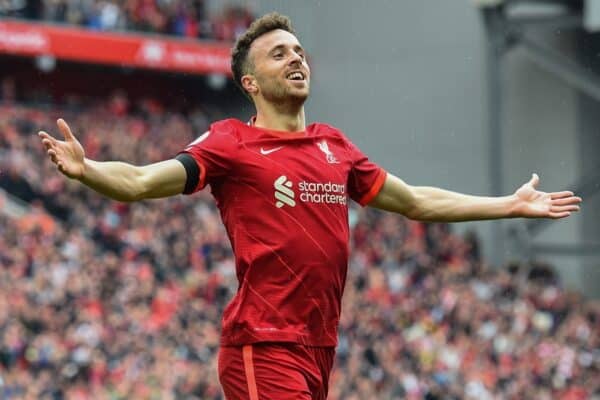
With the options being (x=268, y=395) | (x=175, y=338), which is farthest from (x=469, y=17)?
(x=268, y=395)

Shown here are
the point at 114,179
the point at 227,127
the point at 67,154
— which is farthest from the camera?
the point at 227,127

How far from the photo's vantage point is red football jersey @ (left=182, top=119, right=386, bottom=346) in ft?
19.3

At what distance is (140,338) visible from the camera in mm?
15828

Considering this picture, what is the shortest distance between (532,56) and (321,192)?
1884 centimetres

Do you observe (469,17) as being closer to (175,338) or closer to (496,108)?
(496,108)

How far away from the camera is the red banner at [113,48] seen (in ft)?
76.4

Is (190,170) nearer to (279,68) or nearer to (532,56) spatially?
(279,68)

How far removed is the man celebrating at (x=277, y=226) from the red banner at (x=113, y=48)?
17.8 meters

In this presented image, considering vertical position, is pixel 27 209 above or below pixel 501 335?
above

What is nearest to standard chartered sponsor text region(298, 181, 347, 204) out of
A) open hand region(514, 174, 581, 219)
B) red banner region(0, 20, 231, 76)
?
open hand region(514, 174, 581, 219)

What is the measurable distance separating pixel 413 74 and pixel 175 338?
428 inches

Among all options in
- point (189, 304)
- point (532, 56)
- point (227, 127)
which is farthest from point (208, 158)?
point (532, 56)

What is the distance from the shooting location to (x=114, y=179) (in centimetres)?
555

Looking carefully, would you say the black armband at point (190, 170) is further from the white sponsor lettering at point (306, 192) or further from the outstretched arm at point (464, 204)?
the outstretched arm at point (464, 204)
